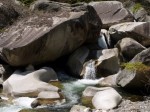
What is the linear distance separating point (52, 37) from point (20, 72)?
2286mm

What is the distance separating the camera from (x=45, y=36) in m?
17.9

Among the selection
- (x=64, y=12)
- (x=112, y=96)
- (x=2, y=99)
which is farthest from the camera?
(x=64, y=12)

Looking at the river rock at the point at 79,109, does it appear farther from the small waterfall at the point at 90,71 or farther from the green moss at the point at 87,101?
the small waterfall at the point at 90,71

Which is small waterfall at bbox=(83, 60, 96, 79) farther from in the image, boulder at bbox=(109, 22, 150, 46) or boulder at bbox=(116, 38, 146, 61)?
boulder at bbox=(109, 22, 150, 46)

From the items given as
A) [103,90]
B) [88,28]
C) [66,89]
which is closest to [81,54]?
[88,28]

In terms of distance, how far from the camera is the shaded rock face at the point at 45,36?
58.0 feet

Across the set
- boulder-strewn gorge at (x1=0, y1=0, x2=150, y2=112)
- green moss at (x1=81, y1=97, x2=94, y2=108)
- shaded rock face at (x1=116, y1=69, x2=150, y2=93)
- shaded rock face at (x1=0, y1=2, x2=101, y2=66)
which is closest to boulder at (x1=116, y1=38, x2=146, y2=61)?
boulder-strewn gorge at (x1=0, y1=0, x2=150, y2=112)

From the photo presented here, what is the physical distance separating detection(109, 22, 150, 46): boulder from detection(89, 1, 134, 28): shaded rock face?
2108 mm

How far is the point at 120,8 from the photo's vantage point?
23.8 metres

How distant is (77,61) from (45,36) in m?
2.44

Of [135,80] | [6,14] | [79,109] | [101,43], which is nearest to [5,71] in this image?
[6,14]

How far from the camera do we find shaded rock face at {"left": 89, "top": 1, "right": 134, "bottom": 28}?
23.4 m

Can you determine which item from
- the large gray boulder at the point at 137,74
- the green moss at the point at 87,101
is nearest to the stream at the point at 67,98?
the green moss at the point at 87,101

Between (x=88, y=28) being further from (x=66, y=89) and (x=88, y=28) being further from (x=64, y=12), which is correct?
(x=66, y=89)
